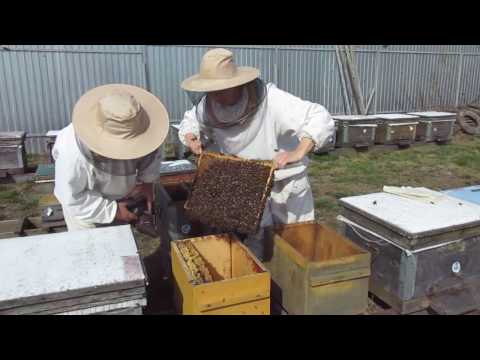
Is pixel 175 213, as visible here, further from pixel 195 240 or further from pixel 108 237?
pixel 108 237

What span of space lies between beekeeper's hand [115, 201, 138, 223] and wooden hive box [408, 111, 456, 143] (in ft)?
26.3

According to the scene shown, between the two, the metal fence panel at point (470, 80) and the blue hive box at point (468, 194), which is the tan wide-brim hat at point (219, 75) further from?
the metal fence panel at point (470, 80)

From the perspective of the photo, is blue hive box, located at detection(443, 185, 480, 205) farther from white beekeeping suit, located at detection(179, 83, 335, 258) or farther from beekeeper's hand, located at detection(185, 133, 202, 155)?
beekeeper's hand, located at detection(185, 133, 202, 155)

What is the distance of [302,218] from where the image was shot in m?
3.35

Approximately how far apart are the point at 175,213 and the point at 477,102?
1311 centimetres

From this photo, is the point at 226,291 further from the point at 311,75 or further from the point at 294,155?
the point at 311,75

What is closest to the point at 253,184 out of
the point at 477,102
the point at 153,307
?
the point at 153,307

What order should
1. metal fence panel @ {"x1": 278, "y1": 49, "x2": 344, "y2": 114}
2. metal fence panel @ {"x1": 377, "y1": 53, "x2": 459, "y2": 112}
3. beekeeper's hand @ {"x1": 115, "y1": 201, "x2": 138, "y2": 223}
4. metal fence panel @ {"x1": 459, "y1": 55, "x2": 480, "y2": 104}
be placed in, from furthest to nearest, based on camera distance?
metal fence panel @ {"x1": 459, "y1": 55, "x2": 480, "y2": 104}
metal fence panel @ {"x1": 377, "y1": 53, "x2": 459, "y2": 112}
metal fence panel @ {"x1": 278, "y1": 49, "x2": 344, "y2": 114}
beekeeper's hand @ {"x1": 115, "y1": 201, "x2": 138, "y2": 223}

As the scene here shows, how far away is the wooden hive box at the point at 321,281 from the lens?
226 centimetres

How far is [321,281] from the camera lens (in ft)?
7.42

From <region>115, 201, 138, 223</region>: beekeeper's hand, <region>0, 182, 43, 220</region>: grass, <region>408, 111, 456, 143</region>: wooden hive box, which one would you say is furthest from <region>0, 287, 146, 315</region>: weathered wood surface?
<region>408, 111, 456, 143</region>: wooden hive box

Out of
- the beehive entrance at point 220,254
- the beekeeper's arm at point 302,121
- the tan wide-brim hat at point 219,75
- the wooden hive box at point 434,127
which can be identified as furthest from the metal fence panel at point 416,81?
the beehive entrance at point 220,254

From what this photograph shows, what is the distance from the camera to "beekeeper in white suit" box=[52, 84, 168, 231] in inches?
93.7

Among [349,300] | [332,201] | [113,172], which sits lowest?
[332,201]
